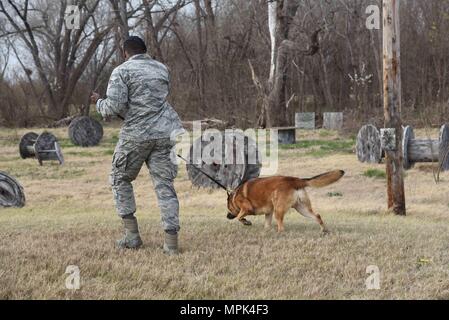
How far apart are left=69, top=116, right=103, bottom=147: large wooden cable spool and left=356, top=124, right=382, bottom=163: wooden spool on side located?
12.3 m

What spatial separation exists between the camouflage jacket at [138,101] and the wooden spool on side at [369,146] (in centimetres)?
1176

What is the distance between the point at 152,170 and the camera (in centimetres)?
631

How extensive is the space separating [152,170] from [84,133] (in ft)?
66.7

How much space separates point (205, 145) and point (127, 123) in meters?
7.62

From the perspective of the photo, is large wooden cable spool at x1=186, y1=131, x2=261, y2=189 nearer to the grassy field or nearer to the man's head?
the grassy field

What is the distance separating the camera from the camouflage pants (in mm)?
6211

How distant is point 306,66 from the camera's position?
116 ft

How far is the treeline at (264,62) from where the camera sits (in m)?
26.6

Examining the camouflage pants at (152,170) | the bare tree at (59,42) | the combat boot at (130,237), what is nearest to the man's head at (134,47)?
the camouflage pants at (152,170)

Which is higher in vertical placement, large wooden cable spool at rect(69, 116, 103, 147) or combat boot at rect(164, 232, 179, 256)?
large wooden cable spool at rect(69, 116, 103, 147)

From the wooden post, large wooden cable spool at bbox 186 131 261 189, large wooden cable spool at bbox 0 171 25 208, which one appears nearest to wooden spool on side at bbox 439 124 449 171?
large wooden cable spool at bbox 186 131 261 189

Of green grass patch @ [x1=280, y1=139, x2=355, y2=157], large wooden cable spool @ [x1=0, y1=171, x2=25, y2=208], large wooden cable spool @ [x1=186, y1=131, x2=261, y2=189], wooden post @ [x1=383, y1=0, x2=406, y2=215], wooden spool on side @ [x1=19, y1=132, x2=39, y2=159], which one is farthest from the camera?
wooden spool on side @ [x1=19, y1=132, x2=39, y2=159]
